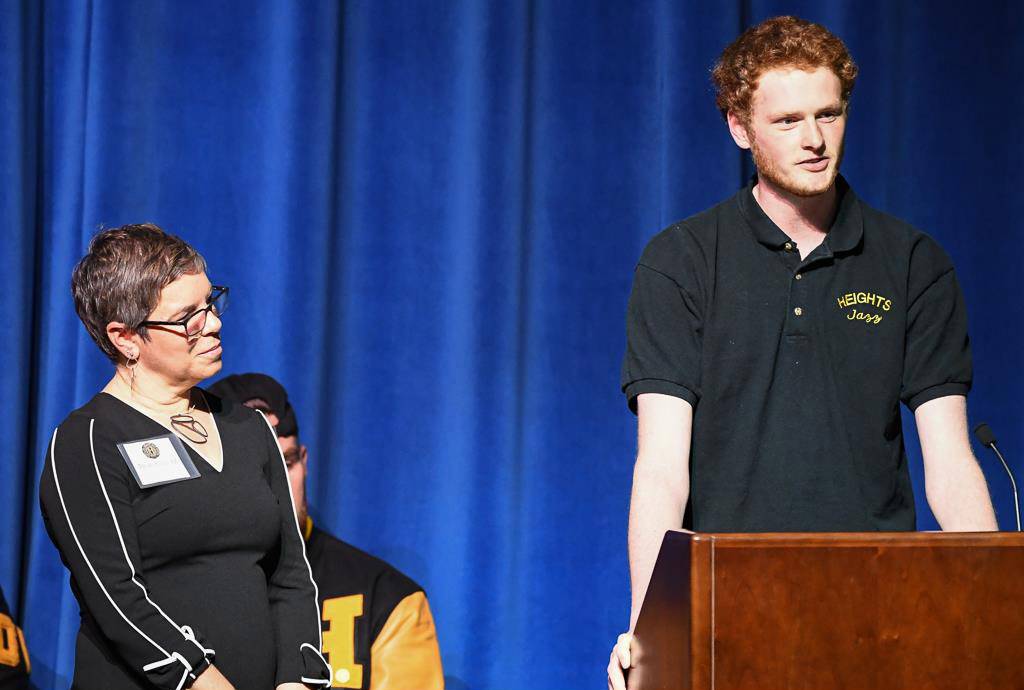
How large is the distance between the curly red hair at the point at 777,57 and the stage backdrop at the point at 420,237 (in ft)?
5.73

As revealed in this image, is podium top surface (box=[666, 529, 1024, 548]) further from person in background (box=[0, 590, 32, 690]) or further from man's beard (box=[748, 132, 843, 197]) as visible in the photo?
person in background (box=[0, 590, 32, 690])

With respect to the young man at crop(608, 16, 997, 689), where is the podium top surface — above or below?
below

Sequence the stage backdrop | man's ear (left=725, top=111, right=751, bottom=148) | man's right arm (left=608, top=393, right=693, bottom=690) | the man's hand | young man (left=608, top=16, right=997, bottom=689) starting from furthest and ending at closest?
the stage backdrop
man's ear (left=725, top=111, right=751, bottom=148)
young man (left=608, top=16, right=997, bottom=689)
man's right arm (left=608, top=393, right=693, bottom=690)
the man's hand

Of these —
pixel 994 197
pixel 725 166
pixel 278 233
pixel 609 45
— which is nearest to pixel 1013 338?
pixel 994 197

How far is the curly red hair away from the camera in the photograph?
162cm

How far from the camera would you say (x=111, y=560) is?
184 centimetres

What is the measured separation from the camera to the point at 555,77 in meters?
3.48

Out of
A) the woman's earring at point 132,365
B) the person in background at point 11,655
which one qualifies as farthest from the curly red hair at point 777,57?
the person in background at point 11,655

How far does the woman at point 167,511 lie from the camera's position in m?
1.84

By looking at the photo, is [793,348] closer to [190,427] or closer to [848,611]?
[848,611]

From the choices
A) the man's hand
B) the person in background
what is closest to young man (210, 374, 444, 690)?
the person in background

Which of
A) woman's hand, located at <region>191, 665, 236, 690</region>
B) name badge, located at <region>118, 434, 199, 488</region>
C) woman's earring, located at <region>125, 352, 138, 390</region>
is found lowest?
woman's hand, located at <region>191, 665, 236, 690</region>

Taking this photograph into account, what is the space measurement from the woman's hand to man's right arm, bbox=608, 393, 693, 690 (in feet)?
2.44

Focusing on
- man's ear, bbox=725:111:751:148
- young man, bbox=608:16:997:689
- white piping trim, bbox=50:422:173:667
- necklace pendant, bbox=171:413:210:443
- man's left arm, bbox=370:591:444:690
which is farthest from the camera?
man's left arm, bbox=370:591:444:690
